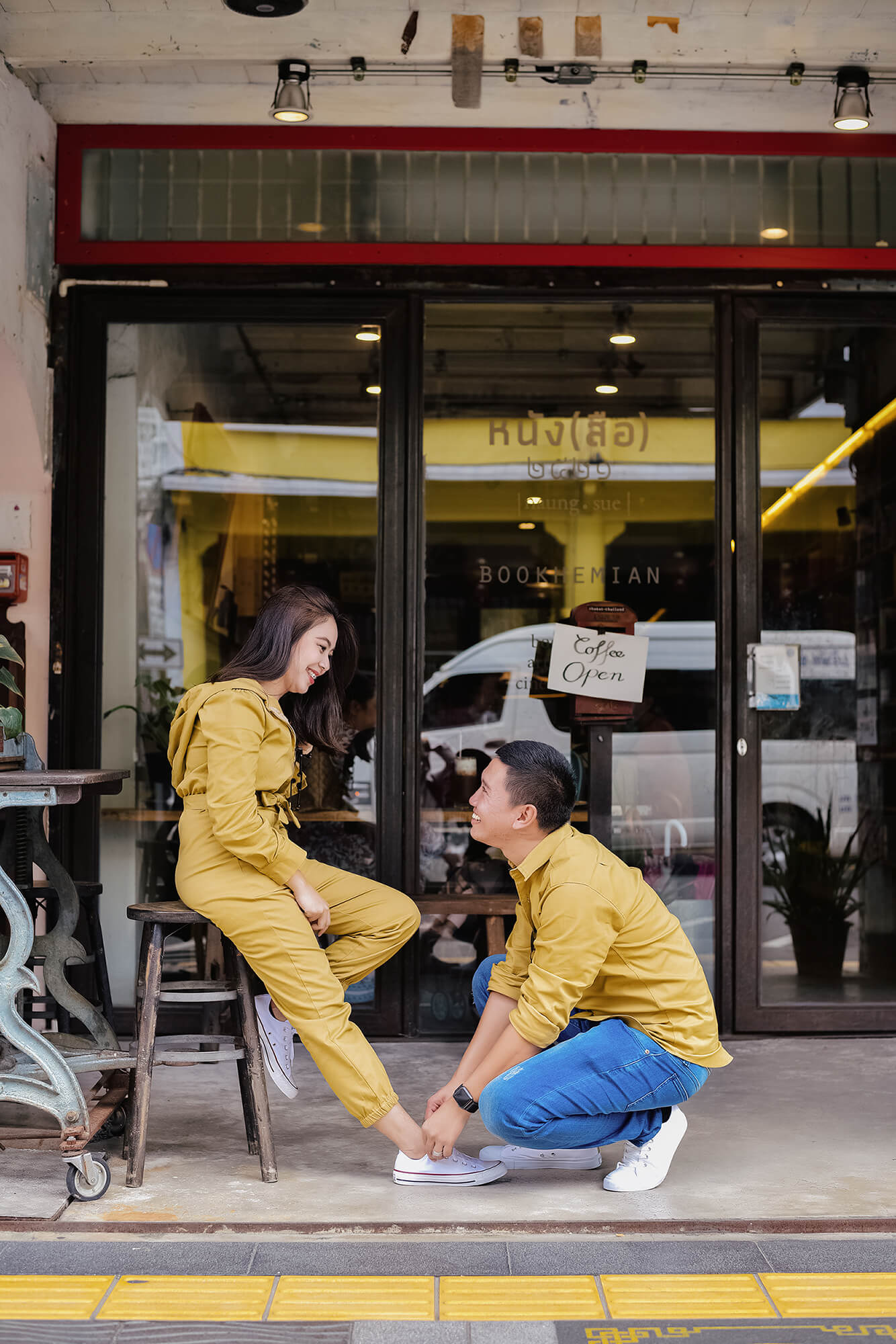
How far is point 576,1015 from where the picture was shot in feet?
10.8

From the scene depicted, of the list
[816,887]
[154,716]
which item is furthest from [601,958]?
[154,716]

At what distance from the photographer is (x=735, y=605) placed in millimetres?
4750

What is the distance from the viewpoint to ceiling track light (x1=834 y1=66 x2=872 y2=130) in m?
4.38

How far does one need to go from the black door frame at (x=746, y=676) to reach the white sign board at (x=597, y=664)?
1.14 ft

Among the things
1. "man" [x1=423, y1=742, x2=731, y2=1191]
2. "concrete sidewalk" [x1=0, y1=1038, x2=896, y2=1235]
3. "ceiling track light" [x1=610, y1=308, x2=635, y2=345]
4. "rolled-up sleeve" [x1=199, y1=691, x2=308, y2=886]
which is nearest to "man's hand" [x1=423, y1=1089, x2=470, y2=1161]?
"man" [x1=423, y1=742, x2=731, y2=1191]

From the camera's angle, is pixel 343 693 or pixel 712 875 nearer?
pixel 343 693

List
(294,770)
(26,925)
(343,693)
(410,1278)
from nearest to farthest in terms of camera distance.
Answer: (410,1278)
(26,925)
(294,770)
(343,693)

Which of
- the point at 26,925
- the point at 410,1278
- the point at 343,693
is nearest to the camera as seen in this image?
the point at 410,1278

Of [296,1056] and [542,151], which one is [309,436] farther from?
[296,1056]

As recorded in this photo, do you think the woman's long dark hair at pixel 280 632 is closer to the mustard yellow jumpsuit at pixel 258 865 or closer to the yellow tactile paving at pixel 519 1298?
the mustard yellow jumpsuit at pixel 258 865

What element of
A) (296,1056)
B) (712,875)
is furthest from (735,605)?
(296,1056)

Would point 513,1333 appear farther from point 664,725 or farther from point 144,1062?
point 664,725

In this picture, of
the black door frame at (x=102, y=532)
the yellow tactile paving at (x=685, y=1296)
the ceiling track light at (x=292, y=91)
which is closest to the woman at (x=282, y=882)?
the yellow tactile paving at (x=685, y=1296)

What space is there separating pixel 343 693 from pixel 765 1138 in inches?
68.3
